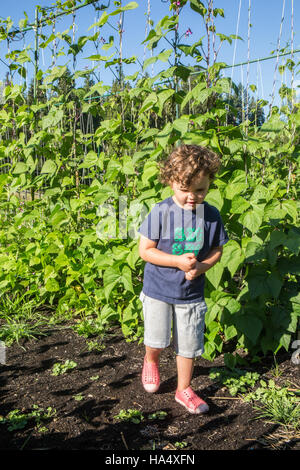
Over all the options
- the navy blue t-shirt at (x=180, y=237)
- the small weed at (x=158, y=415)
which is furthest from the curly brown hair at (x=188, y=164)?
the small weed at (x=158, y=415)

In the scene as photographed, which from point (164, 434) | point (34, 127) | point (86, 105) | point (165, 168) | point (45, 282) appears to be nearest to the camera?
point (164, 434)

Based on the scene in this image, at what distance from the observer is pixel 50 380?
8.29ft

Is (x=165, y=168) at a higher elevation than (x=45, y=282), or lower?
higher

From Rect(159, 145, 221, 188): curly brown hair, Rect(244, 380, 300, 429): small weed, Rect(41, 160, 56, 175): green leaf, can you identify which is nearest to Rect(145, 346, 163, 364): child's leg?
Rect(244, 380, 300, 429): small weed

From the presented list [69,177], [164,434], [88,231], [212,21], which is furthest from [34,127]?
[164,434]

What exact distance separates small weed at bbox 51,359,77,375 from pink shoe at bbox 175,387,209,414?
74 cm

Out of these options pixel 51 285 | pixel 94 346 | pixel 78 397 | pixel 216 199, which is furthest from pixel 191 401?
pixel 51 285

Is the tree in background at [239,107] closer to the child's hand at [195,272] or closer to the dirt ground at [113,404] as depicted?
the child's hand at [195,272]

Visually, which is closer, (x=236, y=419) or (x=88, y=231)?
(x=236, y=419)

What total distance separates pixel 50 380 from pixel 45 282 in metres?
0.97

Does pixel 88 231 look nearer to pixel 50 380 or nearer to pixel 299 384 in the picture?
pixel 50 380

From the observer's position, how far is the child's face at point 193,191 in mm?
2012
